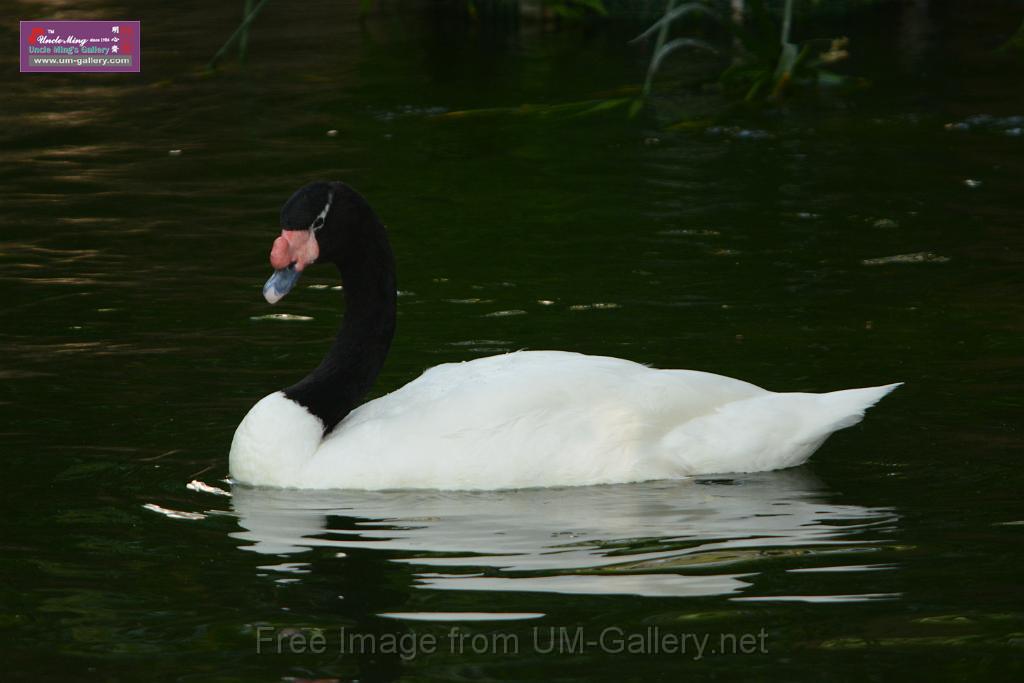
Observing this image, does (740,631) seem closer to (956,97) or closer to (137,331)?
(137,331)

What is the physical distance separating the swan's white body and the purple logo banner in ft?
44.4

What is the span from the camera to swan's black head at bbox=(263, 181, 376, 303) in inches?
299

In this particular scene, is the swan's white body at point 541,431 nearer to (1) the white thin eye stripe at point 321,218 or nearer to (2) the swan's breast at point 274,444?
(2) the swan's breast at point 274,444

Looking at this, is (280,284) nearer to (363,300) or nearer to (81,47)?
(363,300)

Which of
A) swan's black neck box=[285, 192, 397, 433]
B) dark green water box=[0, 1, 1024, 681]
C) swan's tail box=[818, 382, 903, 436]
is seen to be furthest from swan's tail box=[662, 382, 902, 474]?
swan's black neck box=[285, 192, 397, 433]

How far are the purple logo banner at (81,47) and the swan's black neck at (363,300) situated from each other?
12988mm

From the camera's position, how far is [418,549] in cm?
663

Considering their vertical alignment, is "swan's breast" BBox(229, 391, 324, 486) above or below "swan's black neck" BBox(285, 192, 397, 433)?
below

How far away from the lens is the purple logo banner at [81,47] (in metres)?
20.8

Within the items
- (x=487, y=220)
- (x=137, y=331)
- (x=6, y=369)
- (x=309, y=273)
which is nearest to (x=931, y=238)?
(x=487, y=220)

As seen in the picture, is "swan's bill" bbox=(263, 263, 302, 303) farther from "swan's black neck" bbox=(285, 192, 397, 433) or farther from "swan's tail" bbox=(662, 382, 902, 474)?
"swan's tail" bbox=(662, 382, 902, 474)

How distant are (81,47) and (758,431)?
51.9 feet

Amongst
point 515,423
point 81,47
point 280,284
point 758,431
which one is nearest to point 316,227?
point 280,284

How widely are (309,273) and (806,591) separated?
614cm
